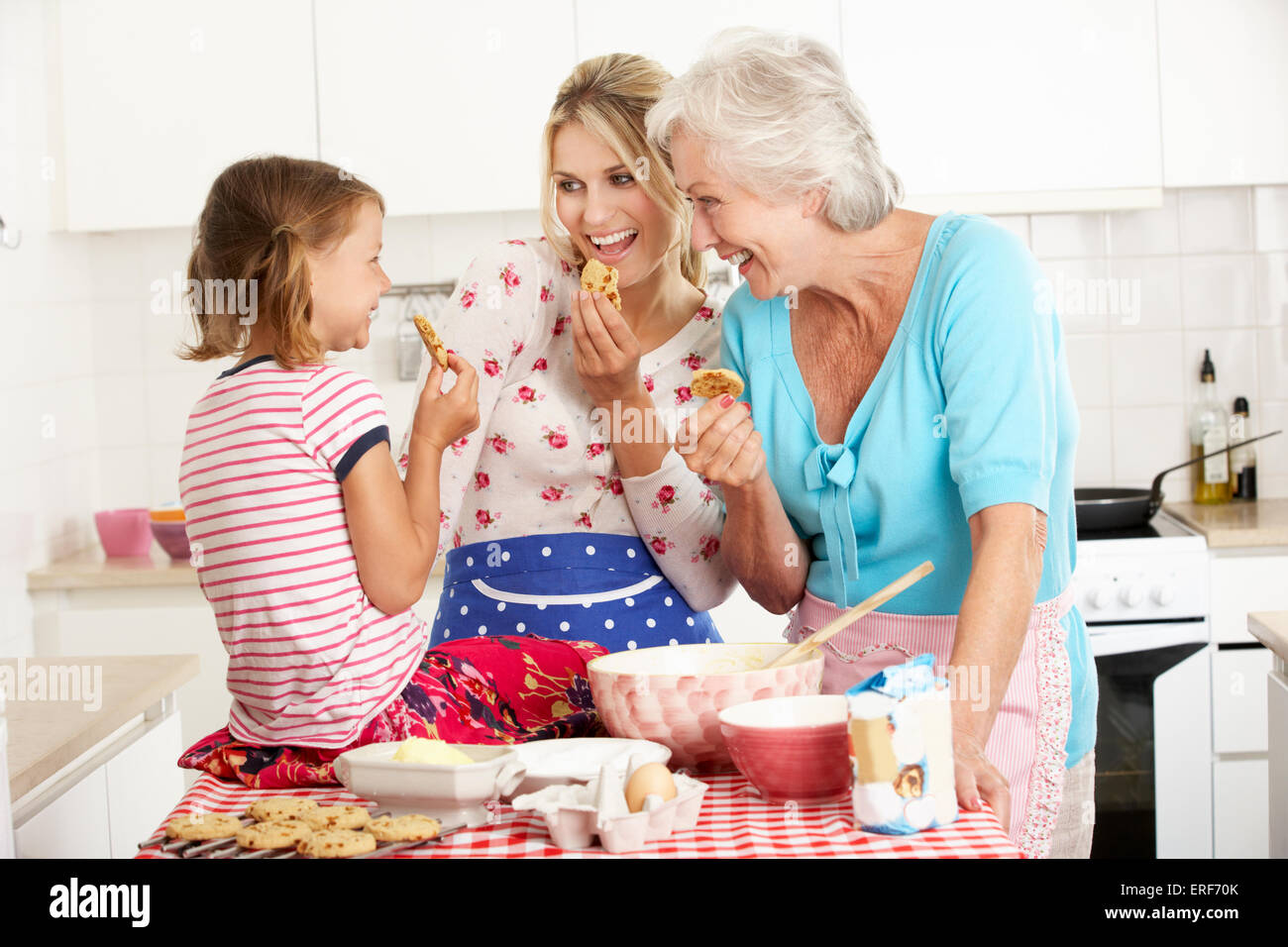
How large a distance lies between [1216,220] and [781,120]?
6.94 ft

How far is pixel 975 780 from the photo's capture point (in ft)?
2.76

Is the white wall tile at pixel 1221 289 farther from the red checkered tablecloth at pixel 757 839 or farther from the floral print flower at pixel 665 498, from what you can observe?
the red checkered tablecloth at pixel 757 839

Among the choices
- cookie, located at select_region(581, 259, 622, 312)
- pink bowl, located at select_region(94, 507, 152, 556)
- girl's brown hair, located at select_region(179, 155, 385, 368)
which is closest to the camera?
girl's brown hair, located at select_region(179, 155, 385, 368)

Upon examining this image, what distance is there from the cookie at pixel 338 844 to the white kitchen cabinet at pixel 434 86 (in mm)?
1980

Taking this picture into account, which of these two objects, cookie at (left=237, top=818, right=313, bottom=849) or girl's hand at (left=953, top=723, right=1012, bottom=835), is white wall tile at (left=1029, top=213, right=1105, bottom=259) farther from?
cookie at (left=237, top=818, right=313, bottom=849)

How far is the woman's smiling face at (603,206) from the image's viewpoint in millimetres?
1351

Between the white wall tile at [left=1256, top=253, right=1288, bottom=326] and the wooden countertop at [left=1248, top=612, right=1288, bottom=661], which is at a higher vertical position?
the white wall tile at [left=1256, top=253, right=1288, bottom=326]

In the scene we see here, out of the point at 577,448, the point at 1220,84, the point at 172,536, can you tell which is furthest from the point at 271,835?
the point at 1220,84

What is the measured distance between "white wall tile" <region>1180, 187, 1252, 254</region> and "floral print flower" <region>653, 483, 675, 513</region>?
6.71 feet

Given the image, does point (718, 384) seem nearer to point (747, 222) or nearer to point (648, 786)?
point (747, 222)

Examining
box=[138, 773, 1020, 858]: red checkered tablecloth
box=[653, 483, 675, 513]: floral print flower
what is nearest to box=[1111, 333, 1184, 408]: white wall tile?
box=[653, 483, 675, 513]: floral print flower

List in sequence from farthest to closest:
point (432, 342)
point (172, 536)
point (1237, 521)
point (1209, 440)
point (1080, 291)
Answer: point (1080, 291) < point (1209, 440) < point (172, 536) < point (1237, 521) < point (432, 342)

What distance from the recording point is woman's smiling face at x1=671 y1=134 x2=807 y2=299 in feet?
3.84
